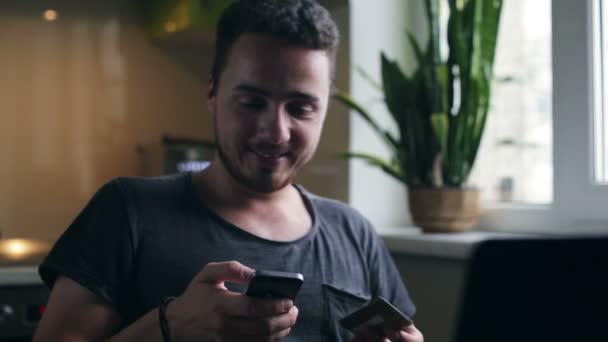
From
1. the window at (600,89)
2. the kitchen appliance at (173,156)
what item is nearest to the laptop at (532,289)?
the window at (600,89)

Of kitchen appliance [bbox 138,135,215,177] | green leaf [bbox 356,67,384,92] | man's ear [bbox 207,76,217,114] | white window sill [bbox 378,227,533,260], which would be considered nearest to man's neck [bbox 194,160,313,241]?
man's ear [bbox 207,76,217,114]

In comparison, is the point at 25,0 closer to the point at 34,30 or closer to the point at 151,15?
the point at 34,30

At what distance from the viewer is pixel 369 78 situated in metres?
2.00

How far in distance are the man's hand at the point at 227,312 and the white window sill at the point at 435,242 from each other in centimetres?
73

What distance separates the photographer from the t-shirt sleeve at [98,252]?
1125mm

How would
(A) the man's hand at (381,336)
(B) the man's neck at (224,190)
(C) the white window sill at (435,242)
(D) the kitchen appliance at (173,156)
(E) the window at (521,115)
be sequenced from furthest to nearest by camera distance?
(D) the kitchen appliance at (173,156) → (E) the window at (521,115) → (C) the white window sill at (435,242) → (B) the man's neck at (224,190) → (A) the man's hand at (381,336)

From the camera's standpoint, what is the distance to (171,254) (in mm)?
1188

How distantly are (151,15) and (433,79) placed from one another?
1273mm

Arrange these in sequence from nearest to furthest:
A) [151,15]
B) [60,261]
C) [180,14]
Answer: [60,261] < [180,14] < [151,15]

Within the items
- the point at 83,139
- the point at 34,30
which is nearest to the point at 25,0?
the point at 34,30

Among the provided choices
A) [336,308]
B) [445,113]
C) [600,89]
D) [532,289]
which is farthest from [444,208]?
[532,289]

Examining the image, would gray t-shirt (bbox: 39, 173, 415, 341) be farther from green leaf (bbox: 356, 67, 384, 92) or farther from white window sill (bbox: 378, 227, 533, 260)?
green leaf (bbox: 356, 67, 384, 92)

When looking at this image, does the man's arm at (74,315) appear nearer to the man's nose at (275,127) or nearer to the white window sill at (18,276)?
the man's nose at (275,127)

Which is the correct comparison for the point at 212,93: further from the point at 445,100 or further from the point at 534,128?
the point at 534,128
